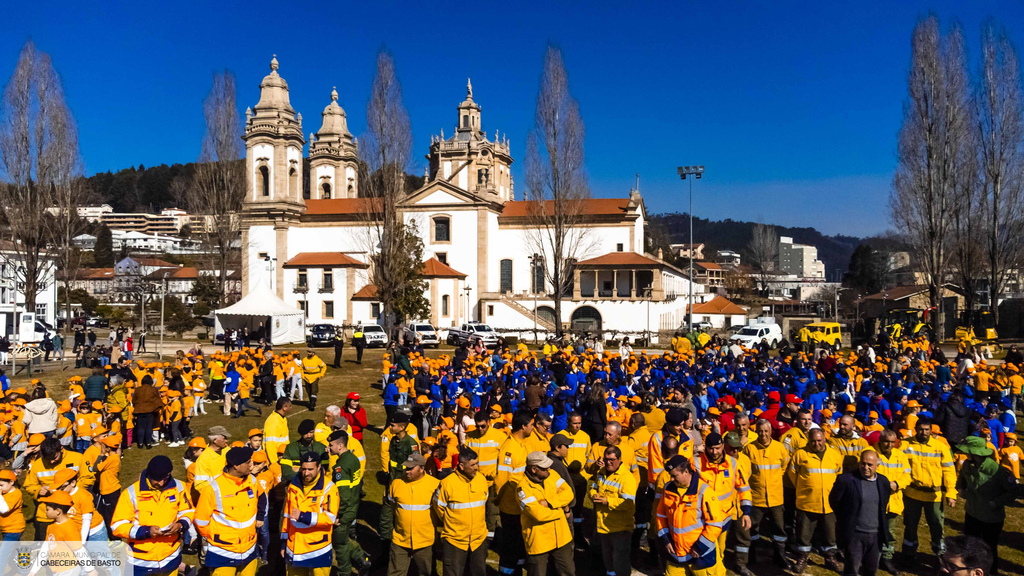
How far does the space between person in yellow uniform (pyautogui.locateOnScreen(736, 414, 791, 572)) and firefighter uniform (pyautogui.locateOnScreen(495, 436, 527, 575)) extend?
240cm

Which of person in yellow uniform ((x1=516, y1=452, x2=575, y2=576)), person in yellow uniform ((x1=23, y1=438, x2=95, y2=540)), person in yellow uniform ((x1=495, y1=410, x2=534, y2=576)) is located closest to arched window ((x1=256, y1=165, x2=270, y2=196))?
person in yellow uniform ((x1=23, y1=438, x2=95, y2=540))

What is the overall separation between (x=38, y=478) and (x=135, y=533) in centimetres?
203

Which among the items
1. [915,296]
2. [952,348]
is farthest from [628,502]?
[915,296]

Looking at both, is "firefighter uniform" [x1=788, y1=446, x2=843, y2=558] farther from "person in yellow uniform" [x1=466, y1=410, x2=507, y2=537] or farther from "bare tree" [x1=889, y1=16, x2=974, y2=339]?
"bare tree" [x1=889, y1=16, x2=974, y2=339]

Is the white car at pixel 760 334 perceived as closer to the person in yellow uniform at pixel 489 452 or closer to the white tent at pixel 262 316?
the white tent at pixel 262 316

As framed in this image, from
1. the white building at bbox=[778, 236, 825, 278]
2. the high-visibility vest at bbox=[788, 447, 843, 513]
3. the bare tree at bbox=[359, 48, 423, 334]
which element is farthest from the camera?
the white building at bbox=[778, 236, 825, 278]

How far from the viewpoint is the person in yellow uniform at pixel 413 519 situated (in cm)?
566

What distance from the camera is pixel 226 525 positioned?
5.19 m

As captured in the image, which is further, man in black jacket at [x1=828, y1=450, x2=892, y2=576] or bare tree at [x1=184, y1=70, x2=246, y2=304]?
bare tree at [x1=184, y1=70, x2=246, y2=304]

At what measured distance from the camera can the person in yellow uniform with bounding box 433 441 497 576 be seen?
5.62 m

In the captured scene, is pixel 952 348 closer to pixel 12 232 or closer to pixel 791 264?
pixel 12 232

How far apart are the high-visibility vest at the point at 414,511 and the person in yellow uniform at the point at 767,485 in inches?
136

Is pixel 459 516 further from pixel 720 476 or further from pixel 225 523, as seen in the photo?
pixel 720 476

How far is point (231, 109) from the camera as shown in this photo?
40.3m
